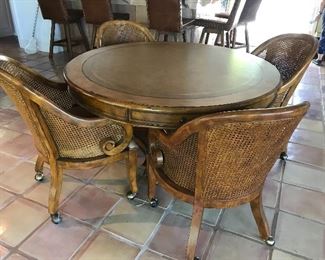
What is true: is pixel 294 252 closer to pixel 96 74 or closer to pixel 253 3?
pixel 96 74

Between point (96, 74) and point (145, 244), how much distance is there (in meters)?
0.93

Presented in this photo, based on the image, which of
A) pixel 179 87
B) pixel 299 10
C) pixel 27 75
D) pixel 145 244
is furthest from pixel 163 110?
pixel 299 10

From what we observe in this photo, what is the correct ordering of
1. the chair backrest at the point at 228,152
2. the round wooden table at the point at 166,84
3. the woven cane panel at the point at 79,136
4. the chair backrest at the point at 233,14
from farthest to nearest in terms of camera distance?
1. the chair backrest at the point at 233,14
2. the woven cane panel at the point at 79,136
3. the round wooden table at the point at 166,84
4. the chair backrest at the point at 228,152

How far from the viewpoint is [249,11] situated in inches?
167

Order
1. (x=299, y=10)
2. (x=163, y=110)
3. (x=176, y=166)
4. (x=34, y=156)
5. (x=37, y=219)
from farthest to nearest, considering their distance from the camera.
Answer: (x=299, y=10) → (x=34, y=156) → (x=37, y=219) → (x=176, y=166) → (x=163, y=110)

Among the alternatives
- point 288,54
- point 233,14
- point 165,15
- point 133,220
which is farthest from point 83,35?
point 133,220

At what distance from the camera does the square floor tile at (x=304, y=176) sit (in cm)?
207

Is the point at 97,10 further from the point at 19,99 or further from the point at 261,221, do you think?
the point at 261,221

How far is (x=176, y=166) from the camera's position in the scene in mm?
1437

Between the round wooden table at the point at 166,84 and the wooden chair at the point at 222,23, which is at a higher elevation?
the round wooden table at the point at 166,84

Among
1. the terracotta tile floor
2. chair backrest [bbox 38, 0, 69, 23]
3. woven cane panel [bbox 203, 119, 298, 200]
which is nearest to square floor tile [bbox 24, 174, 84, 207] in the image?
the terracotta tile floor

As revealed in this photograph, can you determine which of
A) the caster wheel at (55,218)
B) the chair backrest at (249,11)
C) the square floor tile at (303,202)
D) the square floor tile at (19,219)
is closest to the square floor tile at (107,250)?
the caster wheel at (55,218)

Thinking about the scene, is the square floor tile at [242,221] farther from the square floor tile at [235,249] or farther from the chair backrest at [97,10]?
the chair backrest at [97,10]

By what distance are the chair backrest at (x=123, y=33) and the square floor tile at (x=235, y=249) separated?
1.62m
